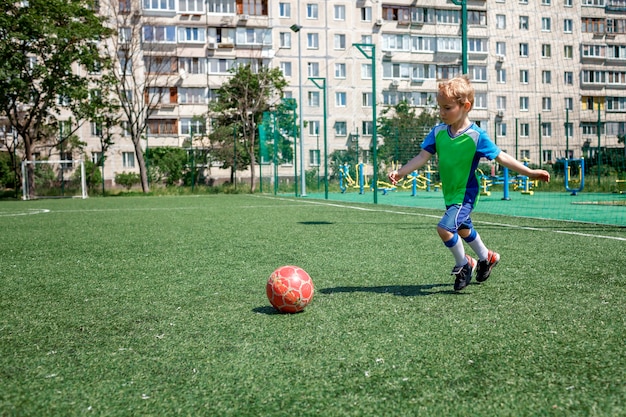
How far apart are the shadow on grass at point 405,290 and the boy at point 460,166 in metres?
0.15

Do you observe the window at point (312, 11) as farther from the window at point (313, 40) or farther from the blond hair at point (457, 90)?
the blond hair at point (457, 90)

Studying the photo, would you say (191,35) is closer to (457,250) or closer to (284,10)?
(284,10)

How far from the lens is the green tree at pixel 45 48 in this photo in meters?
29.6

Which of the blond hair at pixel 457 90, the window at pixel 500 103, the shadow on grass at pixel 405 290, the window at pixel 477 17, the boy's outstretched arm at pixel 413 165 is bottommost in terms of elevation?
the shadow on grass at pixel 405 290

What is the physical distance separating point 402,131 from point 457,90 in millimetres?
27965

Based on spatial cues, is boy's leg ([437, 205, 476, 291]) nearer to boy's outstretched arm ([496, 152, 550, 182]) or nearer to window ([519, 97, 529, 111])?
boy's outstretched arm ([496, 152, 550, 182])

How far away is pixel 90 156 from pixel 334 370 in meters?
53.8

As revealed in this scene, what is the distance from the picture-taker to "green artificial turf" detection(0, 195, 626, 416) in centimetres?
252

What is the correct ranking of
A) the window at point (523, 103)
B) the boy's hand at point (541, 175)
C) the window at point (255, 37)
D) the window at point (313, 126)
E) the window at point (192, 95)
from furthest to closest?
the window at point (255, 37), the window at point (192, 95), the window at point (313, 126), the window at point (523, 103), the boy's hand at point (541, 175)

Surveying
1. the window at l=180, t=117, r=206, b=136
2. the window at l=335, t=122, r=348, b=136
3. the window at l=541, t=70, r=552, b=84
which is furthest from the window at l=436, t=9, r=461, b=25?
the window at l=180, t=117, r=206, b=136

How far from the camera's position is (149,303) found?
4.55m

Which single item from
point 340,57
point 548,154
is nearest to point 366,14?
point 340,57

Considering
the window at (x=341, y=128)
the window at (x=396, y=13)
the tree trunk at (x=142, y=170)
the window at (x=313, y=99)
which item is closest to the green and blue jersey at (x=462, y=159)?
the tree trunk at (x=142, y=170)

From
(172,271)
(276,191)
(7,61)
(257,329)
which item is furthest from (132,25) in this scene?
(257,329)
